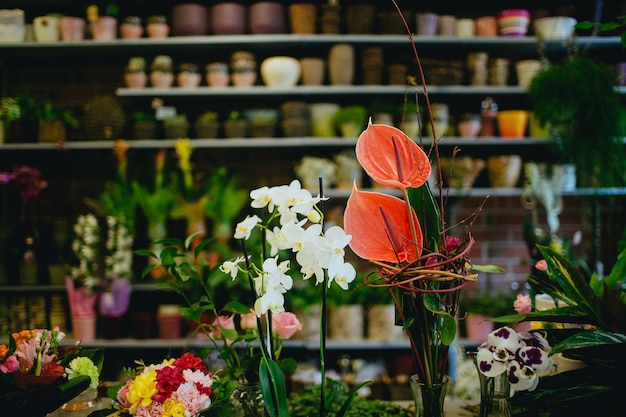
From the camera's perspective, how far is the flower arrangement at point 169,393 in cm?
83

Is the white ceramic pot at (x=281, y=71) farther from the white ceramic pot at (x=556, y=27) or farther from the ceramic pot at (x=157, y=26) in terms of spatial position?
the white ceramic pot at (x=556, y=27)

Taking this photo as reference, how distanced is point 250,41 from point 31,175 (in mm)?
1365

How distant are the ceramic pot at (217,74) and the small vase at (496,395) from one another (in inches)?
91.2

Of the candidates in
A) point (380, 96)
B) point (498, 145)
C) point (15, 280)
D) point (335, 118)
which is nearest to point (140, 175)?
point (15, 280)

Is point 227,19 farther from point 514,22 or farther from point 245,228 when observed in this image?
point 245,228

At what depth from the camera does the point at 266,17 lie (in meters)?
2.87

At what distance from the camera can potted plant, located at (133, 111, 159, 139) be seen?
285 cm

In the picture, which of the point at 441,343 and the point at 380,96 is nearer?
the point at 441,343

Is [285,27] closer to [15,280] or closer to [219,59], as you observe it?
[219,59]

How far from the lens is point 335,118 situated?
2896mm

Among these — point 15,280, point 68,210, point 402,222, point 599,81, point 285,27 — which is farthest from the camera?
point 68,210

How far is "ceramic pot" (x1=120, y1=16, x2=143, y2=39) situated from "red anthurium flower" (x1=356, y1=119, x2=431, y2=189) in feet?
7.76

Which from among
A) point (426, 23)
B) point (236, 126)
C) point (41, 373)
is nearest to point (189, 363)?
point (41, 373)

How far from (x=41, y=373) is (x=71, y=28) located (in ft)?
8.24
